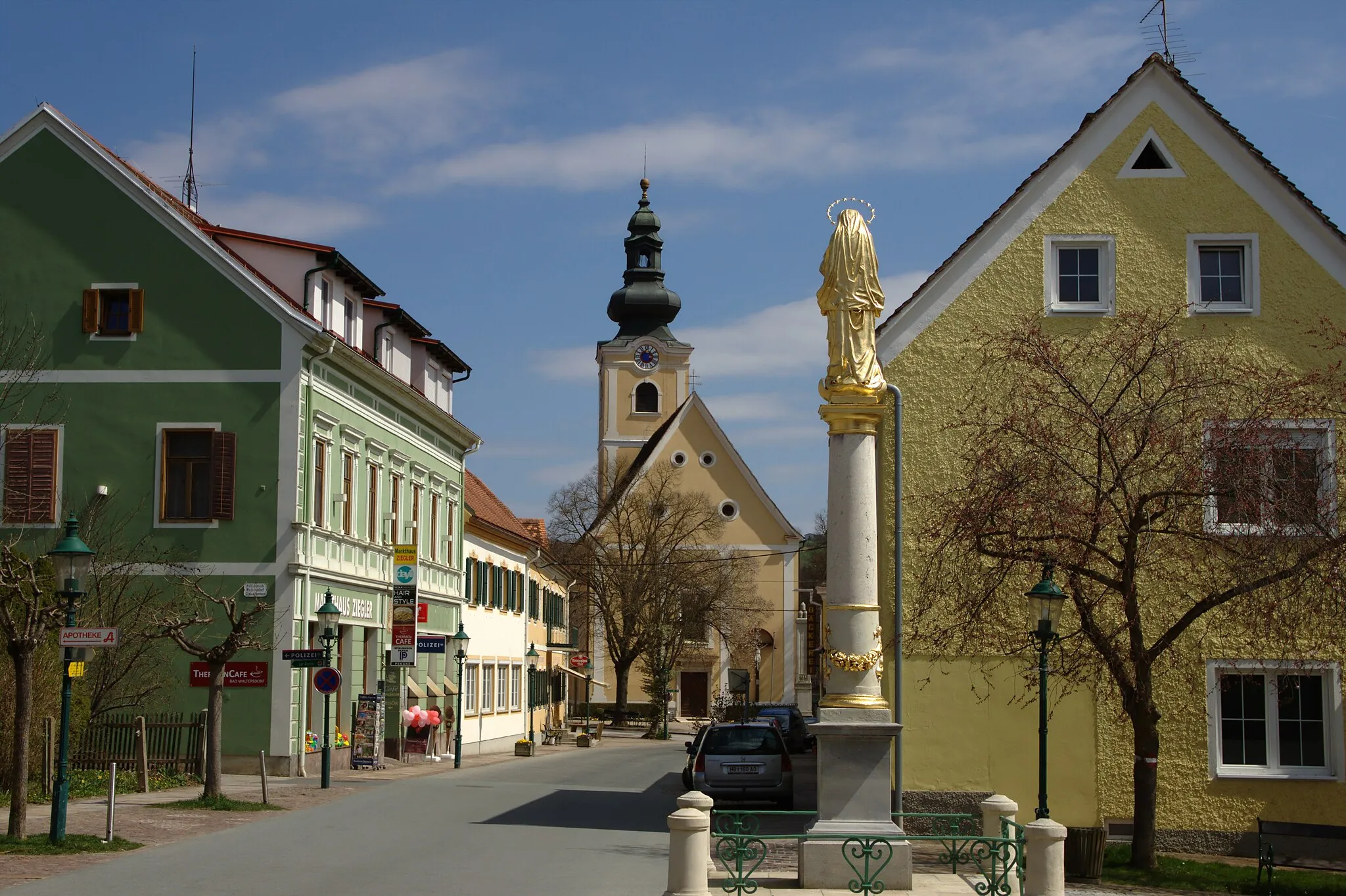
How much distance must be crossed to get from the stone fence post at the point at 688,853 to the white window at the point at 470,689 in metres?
31.1

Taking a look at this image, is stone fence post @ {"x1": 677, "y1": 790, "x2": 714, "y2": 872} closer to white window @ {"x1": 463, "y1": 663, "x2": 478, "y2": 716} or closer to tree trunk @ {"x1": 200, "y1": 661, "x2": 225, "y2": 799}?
tree trunk @ {"x1": 200, "y1": 661, "x2": 225, "y2": 799}

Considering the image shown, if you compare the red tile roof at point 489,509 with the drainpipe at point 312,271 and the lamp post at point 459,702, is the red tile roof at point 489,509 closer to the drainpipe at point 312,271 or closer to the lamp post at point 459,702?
the lamp post at point 459,702

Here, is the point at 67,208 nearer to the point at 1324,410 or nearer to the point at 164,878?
the point at 164,878

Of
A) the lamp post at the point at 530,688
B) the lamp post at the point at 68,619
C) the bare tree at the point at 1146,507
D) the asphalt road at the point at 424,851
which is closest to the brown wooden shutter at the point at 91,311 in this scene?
the asphalt road at the point at 424,851

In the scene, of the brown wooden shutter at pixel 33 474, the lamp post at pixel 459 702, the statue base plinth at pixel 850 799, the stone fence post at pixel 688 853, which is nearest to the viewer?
the stone fence post at pixel 688 853

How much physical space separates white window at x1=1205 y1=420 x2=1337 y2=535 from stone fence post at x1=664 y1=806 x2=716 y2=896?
7057mm

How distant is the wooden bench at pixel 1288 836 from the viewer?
1670cm

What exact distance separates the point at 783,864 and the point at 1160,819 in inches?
273

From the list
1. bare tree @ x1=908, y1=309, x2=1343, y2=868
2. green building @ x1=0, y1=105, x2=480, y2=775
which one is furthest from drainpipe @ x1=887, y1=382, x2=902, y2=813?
green building @ x1=0, y1=105, x2=480, y2=775

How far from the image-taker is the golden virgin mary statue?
15477 millimetres

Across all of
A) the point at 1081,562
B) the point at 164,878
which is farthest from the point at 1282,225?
the point at 164,878

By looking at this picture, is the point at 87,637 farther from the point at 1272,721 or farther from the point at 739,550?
the point at 739,550

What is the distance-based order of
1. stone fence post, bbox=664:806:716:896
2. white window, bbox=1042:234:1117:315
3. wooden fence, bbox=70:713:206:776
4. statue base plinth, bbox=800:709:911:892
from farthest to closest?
wooden fence, bbox=70:713:206:776 < white window, bbox=1042:234:1117:315 < statue base plinth, bbox=800:709:911:892 < stone fence post, bbox=664:806:716:896

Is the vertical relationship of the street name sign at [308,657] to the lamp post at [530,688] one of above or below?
above
